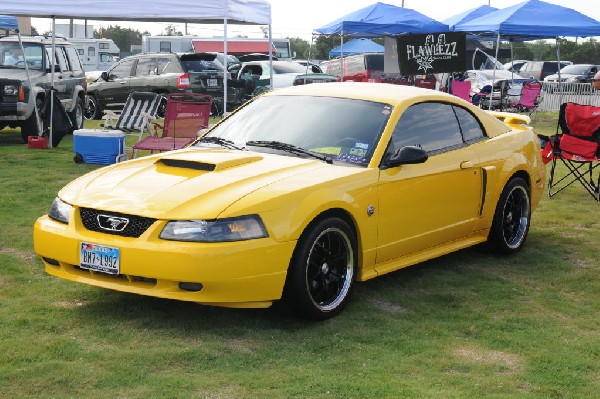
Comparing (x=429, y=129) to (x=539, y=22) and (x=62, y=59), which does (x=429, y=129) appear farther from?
(x=539, y=22)

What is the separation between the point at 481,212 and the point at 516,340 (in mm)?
1902

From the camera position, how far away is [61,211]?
18.1 feet

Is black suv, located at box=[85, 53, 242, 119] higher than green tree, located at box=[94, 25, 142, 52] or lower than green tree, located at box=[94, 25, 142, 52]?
lower

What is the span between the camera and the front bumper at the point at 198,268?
492cm

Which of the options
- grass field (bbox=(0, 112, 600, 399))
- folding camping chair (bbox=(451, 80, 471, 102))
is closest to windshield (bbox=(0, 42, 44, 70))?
grass field (bbox=(0, 112, 600, 399))

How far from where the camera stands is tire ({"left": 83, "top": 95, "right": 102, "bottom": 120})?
21625 mm

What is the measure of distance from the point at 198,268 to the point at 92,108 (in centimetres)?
1762

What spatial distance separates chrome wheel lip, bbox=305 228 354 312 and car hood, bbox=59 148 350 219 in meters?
0.35

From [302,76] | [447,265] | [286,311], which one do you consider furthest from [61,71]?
[286,311]

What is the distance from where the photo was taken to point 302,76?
82.5 ft

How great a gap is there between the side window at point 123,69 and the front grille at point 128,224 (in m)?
16.9

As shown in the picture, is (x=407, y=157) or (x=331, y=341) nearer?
(x=331, y=341)

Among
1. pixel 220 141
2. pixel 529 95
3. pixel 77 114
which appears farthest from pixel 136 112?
pixel 529 95

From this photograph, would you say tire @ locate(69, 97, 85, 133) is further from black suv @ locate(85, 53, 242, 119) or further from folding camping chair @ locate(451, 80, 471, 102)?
→ folding camping chair @ locate(451, 80, 471, 102)
